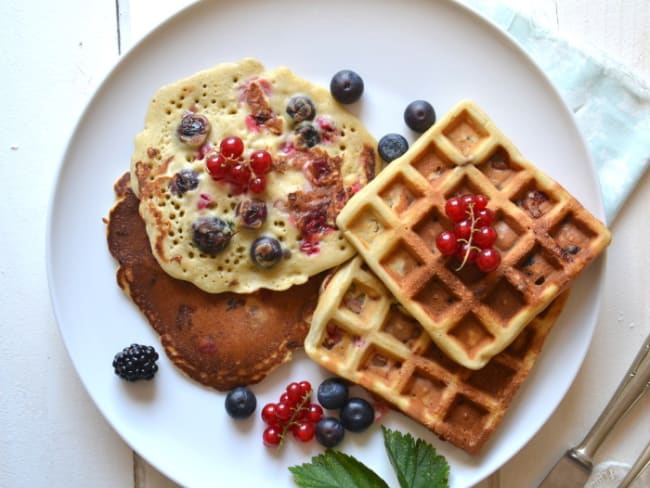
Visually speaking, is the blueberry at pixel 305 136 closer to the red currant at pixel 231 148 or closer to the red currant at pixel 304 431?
the red currant at pixel 231 148

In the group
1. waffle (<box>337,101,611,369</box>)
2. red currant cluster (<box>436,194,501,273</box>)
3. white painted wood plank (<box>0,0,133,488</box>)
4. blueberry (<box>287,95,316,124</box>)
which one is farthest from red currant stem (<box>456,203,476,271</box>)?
white painted wood plank (<box>0,0,133,488</box>)

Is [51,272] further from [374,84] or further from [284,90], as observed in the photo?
[374,84]

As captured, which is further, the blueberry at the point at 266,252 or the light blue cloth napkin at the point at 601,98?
the light blue cloth napkin at the point at 601,98

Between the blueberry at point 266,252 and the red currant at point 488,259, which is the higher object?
the red currant at point 488,259

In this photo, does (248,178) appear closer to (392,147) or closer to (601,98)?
(392,147)

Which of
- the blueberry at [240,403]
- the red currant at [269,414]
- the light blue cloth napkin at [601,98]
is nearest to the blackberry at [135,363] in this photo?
the blueberry at [240,403]

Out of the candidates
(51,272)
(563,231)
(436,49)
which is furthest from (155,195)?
(563,231)
